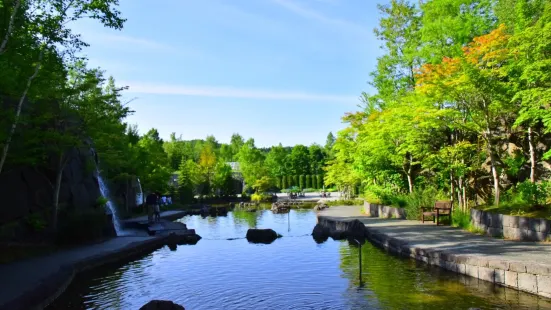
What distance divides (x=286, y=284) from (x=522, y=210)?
7947mm

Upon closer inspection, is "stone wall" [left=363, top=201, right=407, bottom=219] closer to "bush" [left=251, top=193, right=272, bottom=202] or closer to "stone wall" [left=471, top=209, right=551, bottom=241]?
"stone wall" [left=471, top=209, right=551, bottom=241]

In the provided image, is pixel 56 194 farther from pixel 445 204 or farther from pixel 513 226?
pixel 513 226

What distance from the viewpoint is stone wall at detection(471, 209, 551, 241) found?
12.3 m

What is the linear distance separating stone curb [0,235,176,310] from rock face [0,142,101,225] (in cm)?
374

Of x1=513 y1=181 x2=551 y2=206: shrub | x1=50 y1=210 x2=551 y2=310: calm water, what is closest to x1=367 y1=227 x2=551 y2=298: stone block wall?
x1=50 y1=210 x2=551 y2=310: calm water

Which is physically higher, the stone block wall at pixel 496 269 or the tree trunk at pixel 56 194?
the tree trunk at pixel 56 194

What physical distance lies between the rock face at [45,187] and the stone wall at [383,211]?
14078mm

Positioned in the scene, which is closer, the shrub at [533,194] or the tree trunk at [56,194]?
the shrub at [533,194]

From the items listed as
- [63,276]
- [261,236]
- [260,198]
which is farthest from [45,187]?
[260,198]

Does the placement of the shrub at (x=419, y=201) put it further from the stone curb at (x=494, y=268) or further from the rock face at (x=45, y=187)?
the rock face at (x=45, y=187)

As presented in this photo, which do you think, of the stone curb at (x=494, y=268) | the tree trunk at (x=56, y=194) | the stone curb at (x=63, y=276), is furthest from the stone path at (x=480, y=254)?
the tree trunk at (x=56, y=194)

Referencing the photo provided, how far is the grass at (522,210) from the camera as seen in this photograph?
1302 centimetres

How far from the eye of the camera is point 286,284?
1105 cm

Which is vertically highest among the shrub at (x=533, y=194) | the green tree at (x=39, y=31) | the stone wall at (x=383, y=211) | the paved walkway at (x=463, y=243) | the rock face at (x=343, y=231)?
the green tree at (x=39, y=31)
